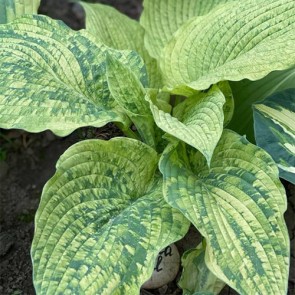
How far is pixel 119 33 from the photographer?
1356mm

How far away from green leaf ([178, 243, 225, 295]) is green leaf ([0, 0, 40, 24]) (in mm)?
587

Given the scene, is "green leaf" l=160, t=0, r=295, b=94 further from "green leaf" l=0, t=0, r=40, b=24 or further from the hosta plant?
"green leaf" l=0, t=0, r=40, b=24

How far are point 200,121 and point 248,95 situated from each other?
0.30 m

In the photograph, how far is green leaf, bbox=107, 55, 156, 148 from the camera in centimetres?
103

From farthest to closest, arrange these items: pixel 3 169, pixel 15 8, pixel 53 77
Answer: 1. pixel 3 169
2. pixel 15 8
3. pixel 53 77

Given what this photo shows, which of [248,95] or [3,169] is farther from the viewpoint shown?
[3,169]

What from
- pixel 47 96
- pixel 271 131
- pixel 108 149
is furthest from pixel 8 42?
pixel 271 131

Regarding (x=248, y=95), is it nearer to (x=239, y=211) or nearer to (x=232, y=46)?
(x=232, y=46)

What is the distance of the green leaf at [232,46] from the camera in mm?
1039

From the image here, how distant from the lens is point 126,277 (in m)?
0.91

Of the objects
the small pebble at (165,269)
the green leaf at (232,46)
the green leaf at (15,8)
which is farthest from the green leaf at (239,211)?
the green leaf at (15,8)

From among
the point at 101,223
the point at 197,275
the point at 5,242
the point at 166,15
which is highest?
the point at 166,15

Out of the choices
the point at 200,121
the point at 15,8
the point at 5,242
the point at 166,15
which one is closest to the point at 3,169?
the point at 5,242

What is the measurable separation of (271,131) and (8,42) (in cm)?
50
